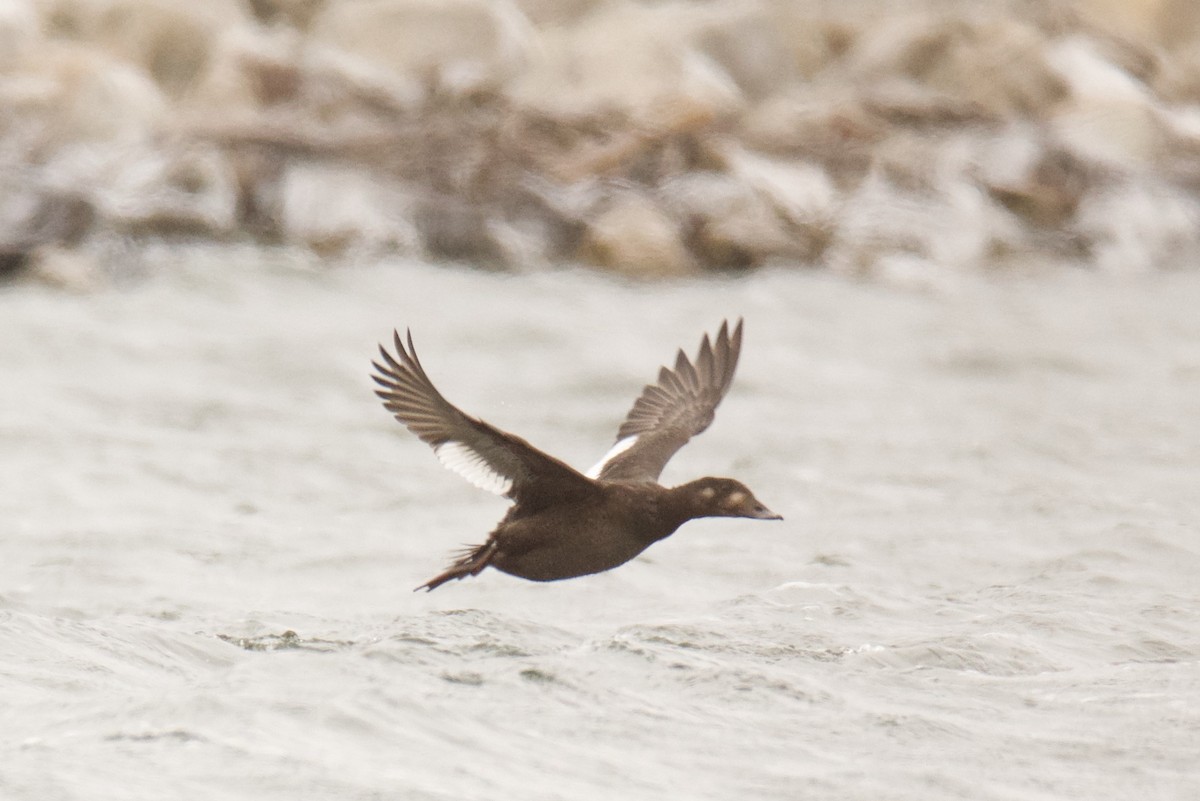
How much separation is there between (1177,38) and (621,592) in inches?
616

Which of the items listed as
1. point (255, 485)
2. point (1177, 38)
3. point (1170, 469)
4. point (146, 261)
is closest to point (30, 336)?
point (146, 261)

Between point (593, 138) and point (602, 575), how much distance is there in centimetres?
815

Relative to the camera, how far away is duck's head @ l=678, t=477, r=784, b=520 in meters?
5.10

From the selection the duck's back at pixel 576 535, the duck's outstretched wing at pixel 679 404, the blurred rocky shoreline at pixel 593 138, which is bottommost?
the duck's back at pixel 576 535

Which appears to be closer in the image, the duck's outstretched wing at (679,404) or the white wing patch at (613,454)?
the white wing patch at (613,454)

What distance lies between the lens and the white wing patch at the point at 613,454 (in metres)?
5.66

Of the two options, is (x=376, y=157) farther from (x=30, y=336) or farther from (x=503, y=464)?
(x=503, y=464)

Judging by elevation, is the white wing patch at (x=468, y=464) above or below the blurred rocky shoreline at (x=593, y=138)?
below

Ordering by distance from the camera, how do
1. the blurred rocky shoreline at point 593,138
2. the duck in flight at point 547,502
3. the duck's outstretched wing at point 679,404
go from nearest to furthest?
the duck in flight at point 547,502
the duck's outstretched wing at point 679,404
the blurred rocky shoreline at point 593,138

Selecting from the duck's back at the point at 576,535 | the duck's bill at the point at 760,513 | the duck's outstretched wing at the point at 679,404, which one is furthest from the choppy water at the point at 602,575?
the duck's outstretched wing at the point at 679,404

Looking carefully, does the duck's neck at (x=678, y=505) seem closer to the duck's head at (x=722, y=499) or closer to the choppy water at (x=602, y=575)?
the duck's head at (x=722, y=499)

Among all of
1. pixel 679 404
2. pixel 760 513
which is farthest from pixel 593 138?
pixel 760 513

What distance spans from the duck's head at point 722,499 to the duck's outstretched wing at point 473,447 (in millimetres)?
292

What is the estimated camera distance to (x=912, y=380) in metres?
10.9
